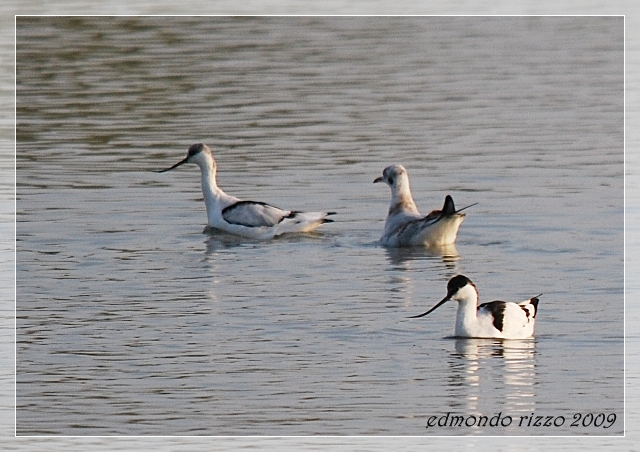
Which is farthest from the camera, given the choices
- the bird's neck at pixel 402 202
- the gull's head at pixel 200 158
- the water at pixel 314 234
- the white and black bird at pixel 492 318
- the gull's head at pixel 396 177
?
the gull's head at pixel 200 158

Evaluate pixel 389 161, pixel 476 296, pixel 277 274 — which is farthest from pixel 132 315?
pixel 389 161

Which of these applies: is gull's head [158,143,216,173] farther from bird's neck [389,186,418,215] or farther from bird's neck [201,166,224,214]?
bird's neck [389,186,418,215]

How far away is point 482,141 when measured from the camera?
710 inches

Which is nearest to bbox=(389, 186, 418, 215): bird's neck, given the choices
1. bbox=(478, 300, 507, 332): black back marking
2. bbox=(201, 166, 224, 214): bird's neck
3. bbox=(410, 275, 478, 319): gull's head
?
bbox=(201, 166, 224, 214): bird's neck

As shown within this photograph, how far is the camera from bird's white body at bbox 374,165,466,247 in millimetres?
14219

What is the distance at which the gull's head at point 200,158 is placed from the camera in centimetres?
1619

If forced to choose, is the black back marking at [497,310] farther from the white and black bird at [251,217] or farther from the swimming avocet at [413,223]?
the white and black bird at [251,217]

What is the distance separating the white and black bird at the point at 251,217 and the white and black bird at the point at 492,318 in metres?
3.59

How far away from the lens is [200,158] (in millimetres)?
16281

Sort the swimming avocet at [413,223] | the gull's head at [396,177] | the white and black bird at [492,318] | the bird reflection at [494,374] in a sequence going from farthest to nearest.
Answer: the gull's head at [396,177], the swimming avocet at [413,223], the white and black bird at [492,318], the bird reflection at [494,374]

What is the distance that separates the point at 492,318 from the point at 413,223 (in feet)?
10.3

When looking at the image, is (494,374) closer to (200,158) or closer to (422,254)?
(422,254)

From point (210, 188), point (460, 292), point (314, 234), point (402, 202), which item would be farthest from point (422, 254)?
point (460, 292)

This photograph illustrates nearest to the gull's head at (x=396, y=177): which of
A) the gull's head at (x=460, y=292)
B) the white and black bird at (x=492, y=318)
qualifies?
the gull's head at (x=460, y=292)
